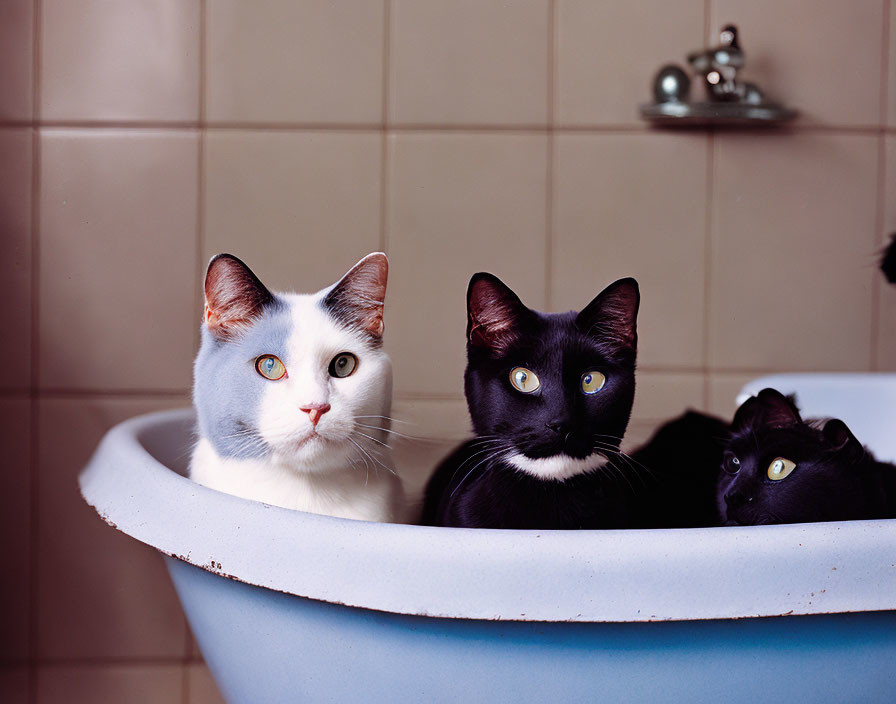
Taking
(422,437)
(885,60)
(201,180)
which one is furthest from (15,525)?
(885,60)

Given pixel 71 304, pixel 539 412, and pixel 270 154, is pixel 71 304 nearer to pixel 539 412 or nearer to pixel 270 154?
pixel 270 154

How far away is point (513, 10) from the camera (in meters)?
1.36

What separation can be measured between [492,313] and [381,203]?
2.29 ft

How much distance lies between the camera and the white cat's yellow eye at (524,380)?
0.73m

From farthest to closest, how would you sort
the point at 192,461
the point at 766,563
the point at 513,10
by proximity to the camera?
the point at 513,10 < the point at 192,461 < the point at 766,563

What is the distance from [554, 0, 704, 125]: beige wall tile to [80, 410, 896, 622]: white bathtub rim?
1.02 metres

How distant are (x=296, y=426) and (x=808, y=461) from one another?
0.47 m

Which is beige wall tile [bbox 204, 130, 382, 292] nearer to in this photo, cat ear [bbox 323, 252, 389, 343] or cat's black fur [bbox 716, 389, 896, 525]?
cat ear [bbox 323, 252, 389, 343]

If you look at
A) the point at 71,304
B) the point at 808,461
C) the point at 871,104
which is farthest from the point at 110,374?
the point at 871,104

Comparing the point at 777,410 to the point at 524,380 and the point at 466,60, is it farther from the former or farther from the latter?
the point at 466,60

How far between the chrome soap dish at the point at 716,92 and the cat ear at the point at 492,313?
0.72 m

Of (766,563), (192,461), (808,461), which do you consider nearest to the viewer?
(766,563)

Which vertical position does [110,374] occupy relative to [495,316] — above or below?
below

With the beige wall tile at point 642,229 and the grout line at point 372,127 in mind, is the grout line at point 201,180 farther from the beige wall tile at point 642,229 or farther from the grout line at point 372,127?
the beige wall tile at point 642,229
